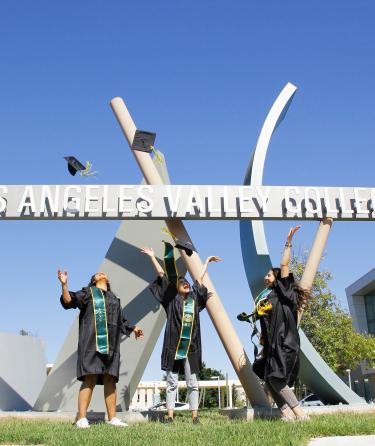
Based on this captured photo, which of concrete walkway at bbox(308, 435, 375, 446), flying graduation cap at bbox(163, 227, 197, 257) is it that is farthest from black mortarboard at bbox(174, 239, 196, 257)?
concrete walkway at bbox(308, 435, 375, 446)

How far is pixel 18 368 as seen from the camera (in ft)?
29.2

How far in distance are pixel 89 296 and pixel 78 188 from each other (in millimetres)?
2017

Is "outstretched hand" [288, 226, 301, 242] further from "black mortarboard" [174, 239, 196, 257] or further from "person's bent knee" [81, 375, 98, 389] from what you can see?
"person's bent knee" [81, 375, 98, 389]

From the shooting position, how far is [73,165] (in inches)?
310

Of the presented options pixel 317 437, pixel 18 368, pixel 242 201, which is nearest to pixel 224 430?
pixel 317 437

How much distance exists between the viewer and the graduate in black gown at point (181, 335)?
5762mm

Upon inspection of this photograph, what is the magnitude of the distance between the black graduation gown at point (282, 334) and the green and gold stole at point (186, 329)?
0.80 metres

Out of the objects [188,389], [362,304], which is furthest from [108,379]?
[362,304]

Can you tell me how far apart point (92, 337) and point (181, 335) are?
1.00 meters

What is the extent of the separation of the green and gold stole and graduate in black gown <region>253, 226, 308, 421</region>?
773 mm

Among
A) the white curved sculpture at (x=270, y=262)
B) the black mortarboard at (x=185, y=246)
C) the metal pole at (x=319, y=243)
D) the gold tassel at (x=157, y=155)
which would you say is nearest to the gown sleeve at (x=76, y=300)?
the black mortarboard at (x=185, y=246)

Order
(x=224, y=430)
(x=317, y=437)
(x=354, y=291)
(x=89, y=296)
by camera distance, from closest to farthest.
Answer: (x=317, y=437)
(x=224, y=430)
(x=89, y=296)
(x=354, y=291)

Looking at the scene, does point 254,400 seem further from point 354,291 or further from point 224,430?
point 354,291

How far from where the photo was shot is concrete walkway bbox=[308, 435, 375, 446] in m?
3.48
